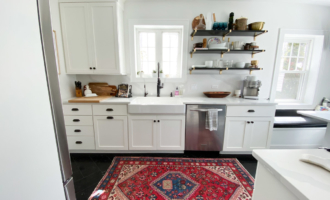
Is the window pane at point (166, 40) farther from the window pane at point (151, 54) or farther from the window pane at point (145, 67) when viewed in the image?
the window pane at point (145, 67)

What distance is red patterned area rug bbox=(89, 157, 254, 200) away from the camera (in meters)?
1.48

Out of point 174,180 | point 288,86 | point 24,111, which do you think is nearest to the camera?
point 24,111

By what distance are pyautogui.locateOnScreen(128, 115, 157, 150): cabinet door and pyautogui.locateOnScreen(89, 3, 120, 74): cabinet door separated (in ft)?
2.96

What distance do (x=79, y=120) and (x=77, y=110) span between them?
16cm

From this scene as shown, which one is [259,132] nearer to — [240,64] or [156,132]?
[240,64]

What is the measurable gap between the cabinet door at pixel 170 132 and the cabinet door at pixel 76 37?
152cm

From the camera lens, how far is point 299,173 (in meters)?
0.56

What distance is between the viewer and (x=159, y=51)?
8.24 ft

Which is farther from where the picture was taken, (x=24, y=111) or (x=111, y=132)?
(x=111, y=132)

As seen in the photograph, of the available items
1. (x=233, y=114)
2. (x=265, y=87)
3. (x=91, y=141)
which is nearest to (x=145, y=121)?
(x=91, y=141)

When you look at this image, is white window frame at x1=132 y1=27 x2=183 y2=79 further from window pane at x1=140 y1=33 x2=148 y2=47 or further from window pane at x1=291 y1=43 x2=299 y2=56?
window pane at x1=291 y1=43 x2=299 y2=56

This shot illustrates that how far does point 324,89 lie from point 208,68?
95.0 inches

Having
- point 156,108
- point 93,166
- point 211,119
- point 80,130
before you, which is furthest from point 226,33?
point 93,166

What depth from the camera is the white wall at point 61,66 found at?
1.94 m
